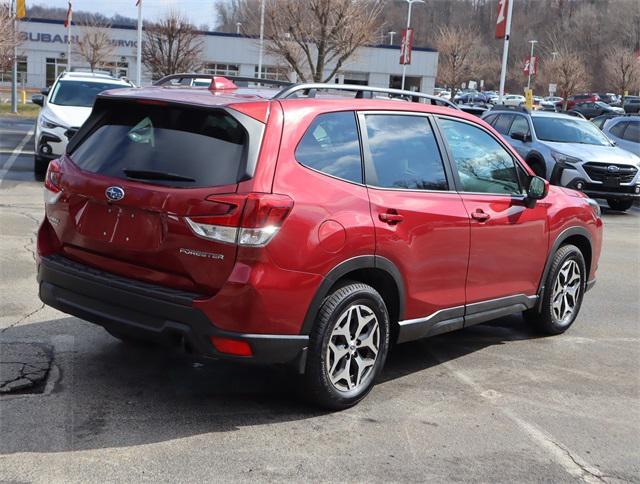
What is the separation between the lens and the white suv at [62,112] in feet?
42.6

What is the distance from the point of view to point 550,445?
4.19 metres

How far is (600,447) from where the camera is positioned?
13.9 feet

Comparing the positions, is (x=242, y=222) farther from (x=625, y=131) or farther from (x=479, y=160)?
(x=625, y=131)

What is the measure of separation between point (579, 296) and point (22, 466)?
461cm

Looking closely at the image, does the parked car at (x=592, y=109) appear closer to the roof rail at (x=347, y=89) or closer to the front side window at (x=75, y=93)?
the front side window at (x=75, y=93)

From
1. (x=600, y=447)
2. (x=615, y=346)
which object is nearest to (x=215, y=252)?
(x=600, y=447)

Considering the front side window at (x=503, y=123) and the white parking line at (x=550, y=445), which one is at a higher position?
the front side window at (x=503, y=123)

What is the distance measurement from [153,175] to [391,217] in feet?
4.47

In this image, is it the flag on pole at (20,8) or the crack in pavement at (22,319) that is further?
the flag on pole at (20,8)

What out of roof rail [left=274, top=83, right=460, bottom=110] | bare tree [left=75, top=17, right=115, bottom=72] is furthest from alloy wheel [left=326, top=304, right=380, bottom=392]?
bare tree [left=75, top=17, right=115, bottom=72]

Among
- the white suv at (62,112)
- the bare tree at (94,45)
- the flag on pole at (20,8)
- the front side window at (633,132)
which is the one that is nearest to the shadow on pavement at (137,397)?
the white suv at (62,112)

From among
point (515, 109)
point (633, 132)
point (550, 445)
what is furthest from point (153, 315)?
point (633, 132)

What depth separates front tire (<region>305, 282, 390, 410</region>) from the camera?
13.7ft

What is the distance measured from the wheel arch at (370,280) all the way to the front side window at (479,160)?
98 centimetres
